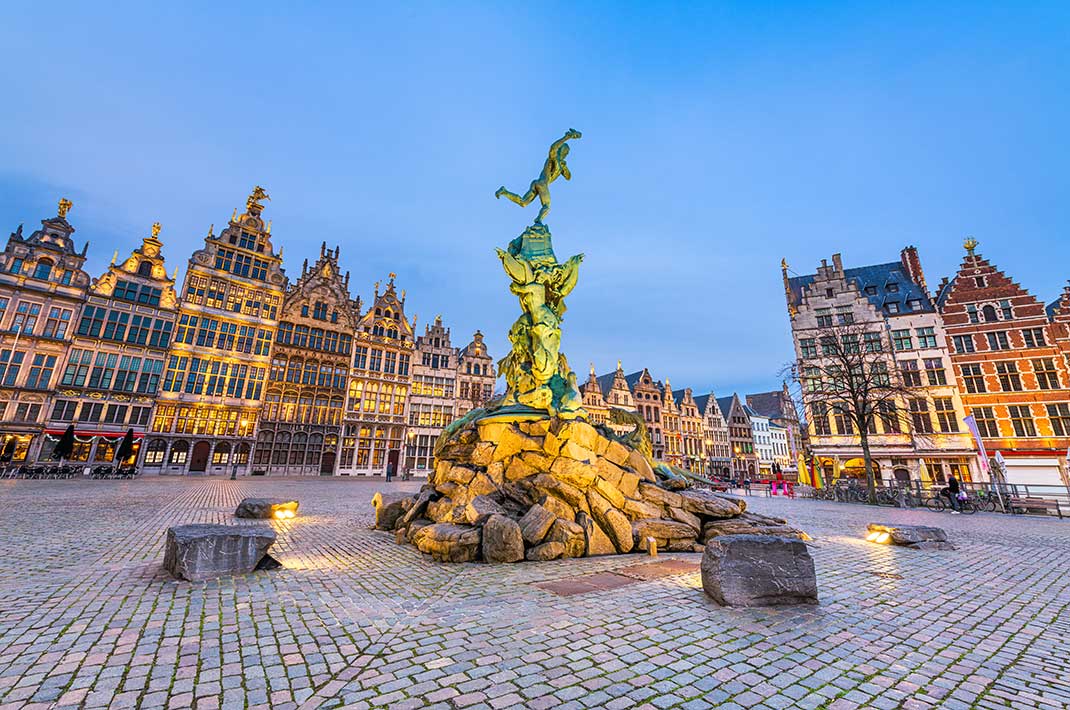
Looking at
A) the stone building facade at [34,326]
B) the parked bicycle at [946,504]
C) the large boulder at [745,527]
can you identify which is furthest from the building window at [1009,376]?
the stone building facade at [34,326]

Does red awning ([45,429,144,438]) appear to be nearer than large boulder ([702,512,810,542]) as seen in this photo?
No

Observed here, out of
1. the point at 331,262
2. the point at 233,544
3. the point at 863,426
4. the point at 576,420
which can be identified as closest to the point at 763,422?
the point at 863,426

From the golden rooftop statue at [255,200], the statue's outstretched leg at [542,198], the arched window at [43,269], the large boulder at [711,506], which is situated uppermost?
the golden rooftop statue at [255,200]

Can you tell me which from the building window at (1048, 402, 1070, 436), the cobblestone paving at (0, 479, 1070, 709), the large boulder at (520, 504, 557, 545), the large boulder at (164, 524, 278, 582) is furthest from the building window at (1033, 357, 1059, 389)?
the large boulder at (164, 524, 278, 582)

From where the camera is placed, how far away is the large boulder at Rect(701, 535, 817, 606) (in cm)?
548

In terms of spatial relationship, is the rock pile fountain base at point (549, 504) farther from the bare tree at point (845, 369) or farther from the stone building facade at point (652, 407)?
the stone building facade at point (652, 407)

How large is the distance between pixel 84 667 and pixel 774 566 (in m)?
6.98

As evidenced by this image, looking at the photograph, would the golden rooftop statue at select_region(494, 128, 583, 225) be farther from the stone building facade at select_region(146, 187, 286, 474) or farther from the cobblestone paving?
the stone building facade at select_region(146, 187, 286, 474)

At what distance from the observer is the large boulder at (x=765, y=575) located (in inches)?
216

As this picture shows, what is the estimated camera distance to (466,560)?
316 inches

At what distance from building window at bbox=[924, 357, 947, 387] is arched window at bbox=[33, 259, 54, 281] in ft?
213

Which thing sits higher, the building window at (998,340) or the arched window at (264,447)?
the building window at (998,340)

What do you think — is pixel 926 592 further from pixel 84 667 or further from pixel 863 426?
pixel 863 426

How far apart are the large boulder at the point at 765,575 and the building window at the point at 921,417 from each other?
3590 cm
